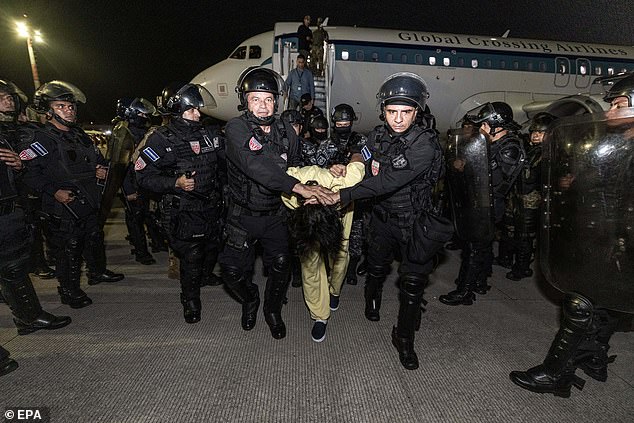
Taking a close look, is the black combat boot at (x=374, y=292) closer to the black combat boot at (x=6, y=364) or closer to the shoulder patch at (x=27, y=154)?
the black combat boot at (x=6, y=364)

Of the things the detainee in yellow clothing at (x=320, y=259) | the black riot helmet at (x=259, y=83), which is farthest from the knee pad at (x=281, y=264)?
the black riot helmet at (x=259, y=83)

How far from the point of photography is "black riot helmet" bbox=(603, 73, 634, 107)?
7.54 feet

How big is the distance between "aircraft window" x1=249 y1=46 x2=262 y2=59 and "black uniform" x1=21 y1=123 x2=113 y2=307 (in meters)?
6.77

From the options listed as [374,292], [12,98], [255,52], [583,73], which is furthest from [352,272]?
[583,73]

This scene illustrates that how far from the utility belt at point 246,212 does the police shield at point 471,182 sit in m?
1.54

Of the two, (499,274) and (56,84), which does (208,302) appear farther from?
(499,274)

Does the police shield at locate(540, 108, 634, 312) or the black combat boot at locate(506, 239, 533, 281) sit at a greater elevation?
the police shield at locate(540, 108, 634, 312)

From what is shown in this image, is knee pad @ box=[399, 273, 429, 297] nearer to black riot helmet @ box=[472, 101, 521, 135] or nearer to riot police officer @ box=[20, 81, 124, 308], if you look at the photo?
black riot helmet @ box=[472, 101, 521, 135]

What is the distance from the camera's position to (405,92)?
7.77ft

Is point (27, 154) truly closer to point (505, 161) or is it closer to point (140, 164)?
point (140, 164)

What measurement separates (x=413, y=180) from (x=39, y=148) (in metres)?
3.28

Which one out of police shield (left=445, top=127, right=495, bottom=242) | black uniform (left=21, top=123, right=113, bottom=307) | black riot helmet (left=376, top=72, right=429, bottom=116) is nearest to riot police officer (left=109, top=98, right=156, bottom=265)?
black uniform (left=21, top=123, right=113, bottom=307)

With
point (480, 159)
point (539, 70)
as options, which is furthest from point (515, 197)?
point (539, 70)

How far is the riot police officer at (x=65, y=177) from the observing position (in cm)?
320
